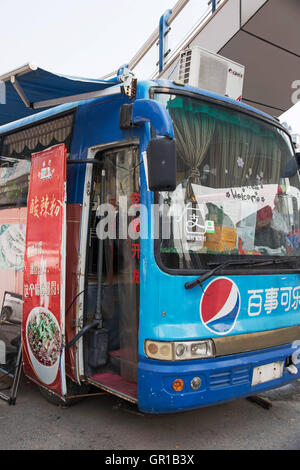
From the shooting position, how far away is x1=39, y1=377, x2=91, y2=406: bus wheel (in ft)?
13.2

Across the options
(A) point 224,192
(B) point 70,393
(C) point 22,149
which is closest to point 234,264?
(A) point 224,192

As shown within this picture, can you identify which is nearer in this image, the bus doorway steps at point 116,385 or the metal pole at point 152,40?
the bus doorway steps at point 116,385

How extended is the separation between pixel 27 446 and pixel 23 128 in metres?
3.28

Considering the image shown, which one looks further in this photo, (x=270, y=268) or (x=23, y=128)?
(x=23, y=128)

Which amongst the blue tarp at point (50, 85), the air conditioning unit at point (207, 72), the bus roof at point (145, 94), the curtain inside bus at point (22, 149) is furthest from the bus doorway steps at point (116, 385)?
the air conditioning unit at point (207, 72)

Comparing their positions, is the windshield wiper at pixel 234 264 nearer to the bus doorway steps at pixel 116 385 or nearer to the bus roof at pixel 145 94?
the bus doorway steps at pixel 116 385

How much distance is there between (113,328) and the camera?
3.85 metres

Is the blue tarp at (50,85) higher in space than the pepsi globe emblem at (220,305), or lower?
higher

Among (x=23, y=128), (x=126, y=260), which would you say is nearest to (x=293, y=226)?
(x=126, y=260)

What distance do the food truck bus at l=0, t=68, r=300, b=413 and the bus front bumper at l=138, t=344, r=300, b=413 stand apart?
1 cm

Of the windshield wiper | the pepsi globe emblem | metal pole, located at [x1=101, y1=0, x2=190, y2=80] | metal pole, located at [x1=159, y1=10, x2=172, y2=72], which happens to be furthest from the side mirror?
metal pole, located at [x1=101, y1=0, x2=190, y2=80]

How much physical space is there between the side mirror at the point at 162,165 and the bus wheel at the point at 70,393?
2109 millimetres

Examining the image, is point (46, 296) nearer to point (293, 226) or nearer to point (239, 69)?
point (293, 226)

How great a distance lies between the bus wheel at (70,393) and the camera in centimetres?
403
